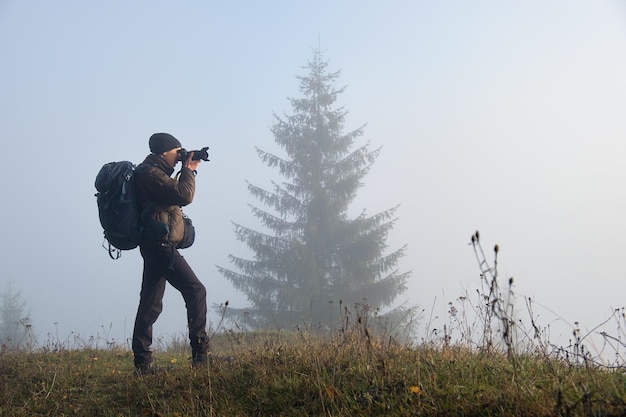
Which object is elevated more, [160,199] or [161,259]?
[160,199]

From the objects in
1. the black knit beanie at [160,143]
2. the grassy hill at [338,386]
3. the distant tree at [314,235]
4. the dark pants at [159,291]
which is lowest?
the grassy hill at [338,386]

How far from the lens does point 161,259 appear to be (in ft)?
19.4

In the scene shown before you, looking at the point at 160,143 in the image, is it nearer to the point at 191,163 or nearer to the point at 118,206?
the point at 191,163

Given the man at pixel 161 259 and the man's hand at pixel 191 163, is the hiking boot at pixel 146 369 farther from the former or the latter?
the man's hand at pixel 191 163

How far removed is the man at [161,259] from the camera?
5.84m

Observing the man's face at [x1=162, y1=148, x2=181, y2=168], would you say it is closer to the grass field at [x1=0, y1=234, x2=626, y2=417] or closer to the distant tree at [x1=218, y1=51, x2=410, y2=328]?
the grass field at [x1=0, y1=234, x2=626, y2=417]

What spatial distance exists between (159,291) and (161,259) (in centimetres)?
41

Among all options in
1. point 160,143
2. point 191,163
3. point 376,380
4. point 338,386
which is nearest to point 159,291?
point 191,163

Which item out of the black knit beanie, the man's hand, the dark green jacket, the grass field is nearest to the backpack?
the dark green jacket

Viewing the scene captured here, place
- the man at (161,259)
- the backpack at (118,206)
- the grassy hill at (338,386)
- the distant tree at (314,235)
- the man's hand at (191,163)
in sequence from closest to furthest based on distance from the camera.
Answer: the grassy hill at (338,386), the backpack at (118,206), the man at (161,259), the man's hand at (191,163), the distant tree at (314,235)

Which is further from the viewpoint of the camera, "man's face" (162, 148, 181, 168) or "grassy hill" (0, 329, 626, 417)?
"man's face" (162, 148, 181, 168)

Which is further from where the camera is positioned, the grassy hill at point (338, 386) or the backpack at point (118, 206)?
the backpack at point (118, 206)

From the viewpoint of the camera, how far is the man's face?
6.29m

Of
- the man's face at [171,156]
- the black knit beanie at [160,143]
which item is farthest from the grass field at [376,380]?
the black knit beanie at [160,143]
